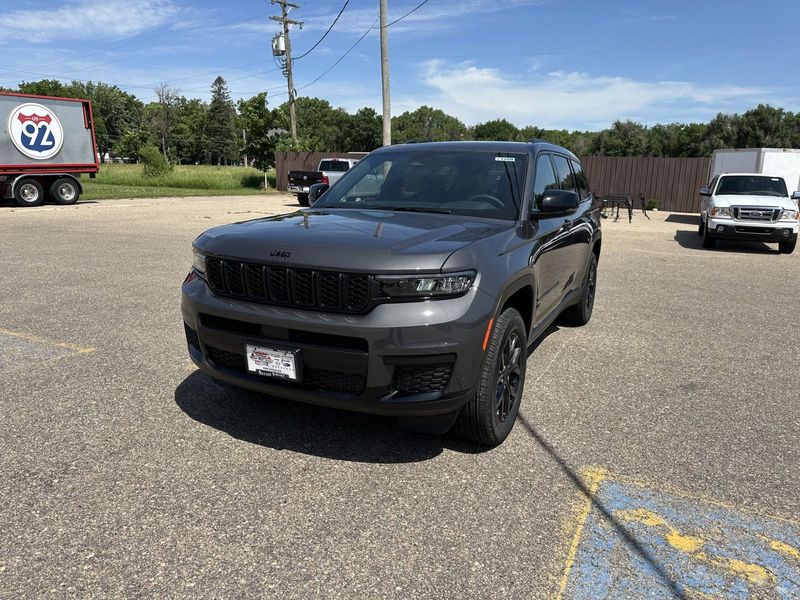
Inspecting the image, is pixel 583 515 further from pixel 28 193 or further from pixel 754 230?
pixel 28 193

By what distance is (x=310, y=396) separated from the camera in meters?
2.94

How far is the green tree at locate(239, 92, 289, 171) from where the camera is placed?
3519cm

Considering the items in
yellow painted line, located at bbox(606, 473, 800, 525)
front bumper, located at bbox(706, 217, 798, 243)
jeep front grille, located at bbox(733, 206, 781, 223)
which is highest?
jeep front grille, located at bbox(733, 206, 781, 223)

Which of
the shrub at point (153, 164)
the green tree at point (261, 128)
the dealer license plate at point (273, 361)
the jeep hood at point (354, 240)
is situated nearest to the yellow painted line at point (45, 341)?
the jeep hood at point (354, 240)

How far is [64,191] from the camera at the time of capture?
20516 mm

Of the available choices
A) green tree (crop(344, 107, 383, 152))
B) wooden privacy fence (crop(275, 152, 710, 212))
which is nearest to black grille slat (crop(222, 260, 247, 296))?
wooden privacy fence (crop(275, 152, 710, 212))

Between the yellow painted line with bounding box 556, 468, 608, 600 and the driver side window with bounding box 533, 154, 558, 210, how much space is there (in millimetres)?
1780

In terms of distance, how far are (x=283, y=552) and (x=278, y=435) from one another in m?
1.07

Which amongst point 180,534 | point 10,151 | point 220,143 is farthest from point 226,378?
point 220,143

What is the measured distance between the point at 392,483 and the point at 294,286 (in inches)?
A: 43.4

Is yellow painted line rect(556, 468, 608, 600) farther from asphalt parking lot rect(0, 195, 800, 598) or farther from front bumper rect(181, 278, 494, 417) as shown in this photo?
front bumper rect(181, 278, 494, 417)

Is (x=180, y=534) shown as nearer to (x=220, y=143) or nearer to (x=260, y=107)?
(x=260, y=107)

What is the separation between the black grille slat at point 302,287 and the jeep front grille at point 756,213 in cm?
1219

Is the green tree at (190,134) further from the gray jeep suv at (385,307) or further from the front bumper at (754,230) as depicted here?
the gray jeep suv at (385,307)
